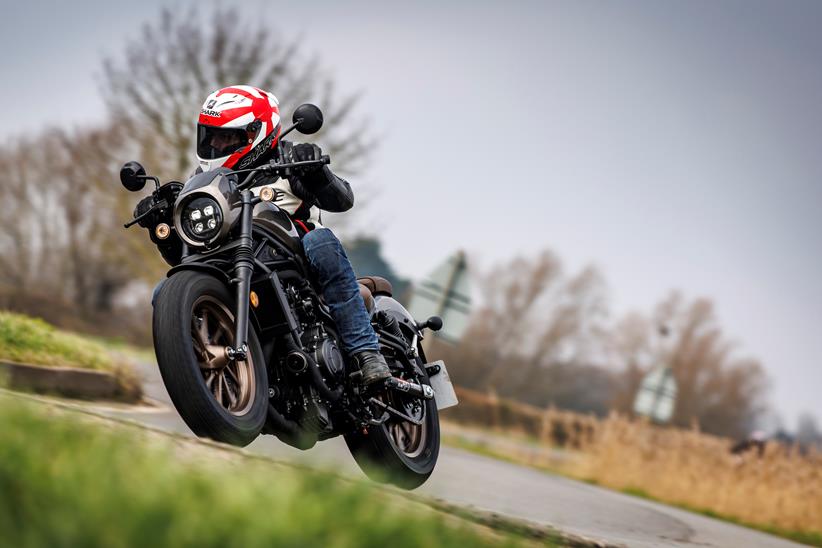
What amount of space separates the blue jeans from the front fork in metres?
0.42

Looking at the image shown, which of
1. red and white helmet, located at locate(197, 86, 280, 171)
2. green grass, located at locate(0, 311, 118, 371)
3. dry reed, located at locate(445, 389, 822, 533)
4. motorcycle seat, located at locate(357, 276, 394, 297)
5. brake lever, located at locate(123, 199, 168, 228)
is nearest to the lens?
brake lever, located at locate(123, 199, 168, 228)

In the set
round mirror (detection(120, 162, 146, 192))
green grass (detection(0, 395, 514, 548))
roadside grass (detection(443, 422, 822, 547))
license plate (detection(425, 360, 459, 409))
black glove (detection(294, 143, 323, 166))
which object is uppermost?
black glove (detection(294, 143, 323, 166))

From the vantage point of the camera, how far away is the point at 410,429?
6102 millimetres

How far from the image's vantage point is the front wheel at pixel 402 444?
5.50 m

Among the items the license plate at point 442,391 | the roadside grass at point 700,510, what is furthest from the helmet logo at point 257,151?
the roadside grass at point 700,510

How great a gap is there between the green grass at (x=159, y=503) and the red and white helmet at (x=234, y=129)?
94.7 inches

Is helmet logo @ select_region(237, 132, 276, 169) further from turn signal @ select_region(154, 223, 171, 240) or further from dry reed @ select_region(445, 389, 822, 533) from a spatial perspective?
dry reed @ select_region(445, 389, 822, 533)

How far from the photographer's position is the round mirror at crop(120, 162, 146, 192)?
17.1 feet

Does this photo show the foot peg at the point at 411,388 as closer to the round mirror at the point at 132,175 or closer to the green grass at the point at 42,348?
the round mirror at the point at 132,175

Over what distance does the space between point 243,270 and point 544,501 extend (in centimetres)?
429

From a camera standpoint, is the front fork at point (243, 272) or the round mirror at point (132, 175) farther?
the round mirror at point (132, 175)

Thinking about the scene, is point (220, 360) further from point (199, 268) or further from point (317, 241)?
point (317, 241)

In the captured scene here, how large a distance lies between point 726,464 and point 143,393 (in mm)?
8690

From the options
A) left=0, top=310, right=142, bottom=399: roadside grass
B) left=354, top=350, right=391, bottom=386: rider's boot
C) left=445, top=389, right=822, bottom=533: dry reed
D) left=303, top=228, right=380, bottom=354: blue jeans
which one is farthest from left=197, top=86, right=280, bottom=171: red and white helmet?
left=445, top=389, right=822, bottom=533: dry reed
